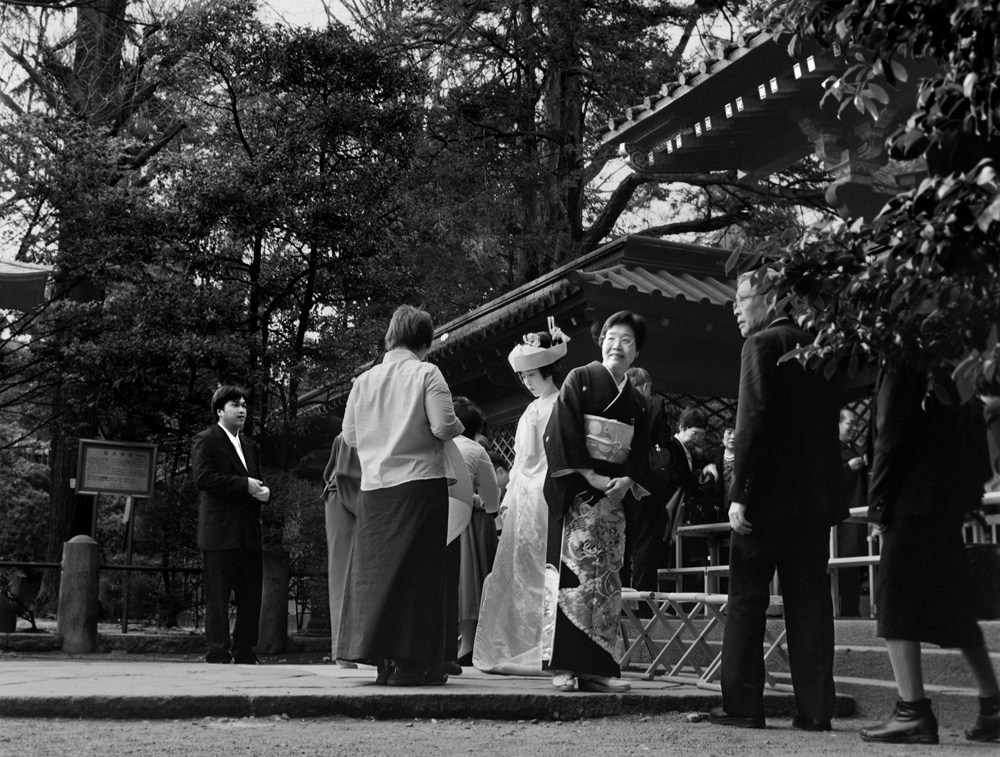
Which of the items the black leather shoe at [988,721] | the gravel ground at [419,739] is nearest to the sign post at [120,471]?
the gravel ground at [419,739]

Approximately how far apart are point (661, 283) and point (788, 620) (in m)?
4.67

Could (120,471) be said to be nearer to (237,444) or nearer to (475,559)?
(237,444)

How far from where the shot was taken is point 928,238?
218cm

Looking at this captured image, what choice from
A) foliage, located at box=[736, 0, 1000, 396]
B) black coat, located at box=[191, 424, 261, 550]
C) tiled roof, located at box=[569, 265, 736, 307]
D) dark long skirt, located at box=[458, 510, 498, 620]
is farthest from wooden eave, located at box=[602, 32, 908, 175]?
foliage, located at box=[736, 0, 1000, 396]

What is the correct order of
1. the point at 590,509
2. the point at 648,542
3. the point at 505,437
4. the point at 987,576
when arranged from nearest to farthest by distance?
the point at 987,576
the point at 590,509
the point at 648,542
the point at 505,437

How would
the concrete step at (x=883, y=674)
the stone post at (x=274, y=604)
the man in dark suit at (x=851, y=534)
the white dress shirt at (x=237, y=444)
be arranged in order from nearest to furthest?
the concrete step at (x=883, y=674)
the man in dark suit at (x=851, y=534)
the white dress shirt at (x=237, y=444)
the stone post at (x=274, y=604)

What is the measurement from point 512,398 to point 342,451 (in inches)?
199

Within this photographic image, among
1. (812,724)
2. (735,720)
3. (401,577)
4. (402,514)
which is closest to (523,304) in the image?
(402,514)

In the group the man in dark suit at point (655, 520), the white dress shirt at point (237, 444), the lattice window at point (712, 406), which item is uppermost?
the lattice window at point (712, 406)

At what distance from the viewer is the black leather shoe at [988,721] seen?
4371 mm

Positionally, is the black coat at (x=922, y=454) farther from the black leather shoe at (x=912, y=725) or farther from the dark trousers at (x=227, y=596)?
the dark trousers at (x=227, y=596)

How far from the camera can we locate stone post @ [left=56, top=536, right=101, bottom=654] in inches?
398

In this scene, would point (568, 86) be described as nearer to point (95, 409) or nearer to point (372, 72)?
point (372, 72)

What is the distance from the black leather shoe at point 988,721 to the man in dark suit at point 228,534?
5480 millimetres
